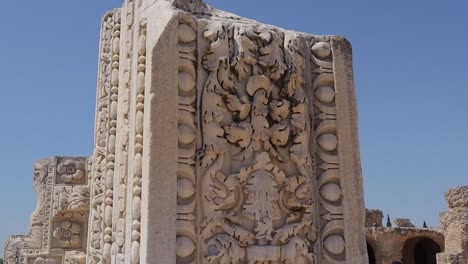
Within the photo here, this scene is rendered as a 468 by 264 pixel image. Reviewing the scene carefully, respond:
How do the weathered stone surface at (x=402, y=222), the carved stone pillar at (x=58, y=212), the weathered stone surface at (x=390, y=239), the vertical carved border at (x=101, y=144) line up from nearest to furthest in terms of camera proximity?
the vertical carved border at (x=101, y=144), the carved stone pillar at (x=58, y=212), the weathered stone surface at (x=390, y=239), the weathered stone surface at (x=402, y=222)

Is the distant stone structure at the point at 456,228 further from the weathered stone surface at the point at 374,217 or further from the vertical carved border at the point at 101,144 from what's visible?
the vertical carved border at the point at 101,144

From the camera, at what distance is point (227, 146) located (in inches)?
123

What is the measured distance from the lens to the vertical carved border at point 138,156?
9.57 feet

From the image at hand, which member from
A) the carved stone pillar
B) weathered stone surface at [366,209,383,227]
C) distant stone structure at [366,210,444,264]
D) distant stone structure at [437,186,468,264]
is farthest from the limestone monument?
weathered stone surface at [366,209,383,227]

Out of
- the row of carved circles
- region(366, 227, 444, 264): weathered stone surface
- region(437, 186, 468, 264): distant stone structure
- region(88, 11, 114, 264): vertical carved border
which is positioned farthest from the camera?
region(366, 227, 444, 264): weathered stone surface

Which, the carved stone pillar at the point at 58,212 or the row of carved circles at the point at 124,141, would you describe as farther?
A: the carved stone pillar at the point at 58,212

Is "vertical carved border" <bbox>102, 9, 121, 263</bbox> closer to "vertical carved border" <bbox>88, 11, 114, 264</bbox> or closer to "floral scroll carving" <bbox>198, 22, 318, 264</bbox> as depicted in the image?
"vertical carved border" <bbox>88, 11, 114, 264</bbox>

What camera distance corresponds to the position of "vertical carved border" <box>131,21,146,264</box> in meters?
2.92

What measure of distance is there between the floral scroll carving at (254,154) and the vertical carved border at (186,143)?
0.22 feet

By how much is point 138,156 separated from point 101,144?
105 cm

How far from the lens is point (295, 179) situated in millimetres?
3219

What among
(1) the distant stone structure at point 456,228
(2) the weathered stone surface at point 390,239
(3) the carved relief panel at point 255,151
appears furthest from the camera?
(2) the weathered stone surface at point 390,239

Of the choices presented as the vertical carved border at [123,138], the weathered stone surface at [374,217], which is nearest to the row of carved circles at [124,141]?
the vertical carved border at [123,138]

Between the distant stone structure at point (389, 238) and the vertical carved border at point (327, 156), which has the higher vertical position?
the distant stone structure at point (389, 238)
